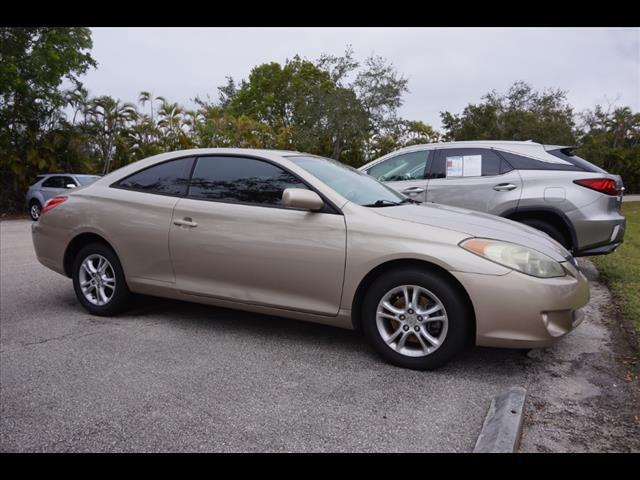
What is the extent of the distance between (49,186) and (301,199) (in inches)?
630

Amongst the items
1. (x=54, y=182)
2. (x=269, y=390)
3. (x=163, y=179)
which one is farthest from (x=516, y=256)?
(x=54, y=182)

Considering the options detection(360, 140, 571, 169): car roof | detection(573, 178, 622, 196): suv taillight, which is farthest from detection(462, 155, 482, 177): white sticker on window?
detection(573, 178, 622, 196): suv taillight

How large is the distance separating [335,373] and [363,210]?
1.18m

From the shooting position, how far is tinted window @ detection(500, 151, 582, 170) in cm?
591

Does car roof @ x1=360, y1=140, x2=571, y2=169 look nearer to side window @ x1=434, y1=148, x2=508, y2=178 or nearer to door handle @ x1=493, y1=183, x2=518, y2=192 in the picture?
side window @ x1=434, y1=148, x2=508, y2=178

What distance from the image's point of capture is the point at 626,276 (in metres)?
6.23

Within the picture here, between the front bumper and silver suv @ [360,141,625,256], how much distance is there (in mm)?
2757

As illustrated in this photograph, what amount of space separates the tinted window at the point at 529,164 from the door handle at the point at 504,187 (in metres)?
0.24

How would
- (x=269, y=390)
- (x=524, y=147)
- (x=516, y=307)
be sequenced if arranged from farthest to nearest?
(x=524, y=147) → (x=516, y=307) → (x=269, y=390)

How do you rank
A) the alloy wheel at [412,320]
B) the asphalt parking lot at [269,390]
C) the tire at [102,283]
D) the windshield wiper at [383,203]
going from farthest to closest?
the tire at [102,283] < the windshield wiper at [383,203] < the alloy wheel at [412,320] < the asphalt parking lot at [269,390]

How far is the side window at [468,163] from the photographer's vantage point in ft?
20.6

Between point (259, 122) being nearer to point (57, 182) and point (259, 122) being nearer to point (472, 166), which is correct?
point (57, 182)

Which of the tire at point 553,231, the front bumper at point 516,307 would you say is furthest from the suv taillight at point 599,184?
the front bumper at point 516,307

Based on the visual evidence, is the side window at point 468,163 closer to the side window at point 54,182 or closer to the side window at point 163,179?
the side window at point 163,179
